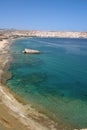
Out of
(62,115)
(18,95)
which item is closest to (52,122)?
(62,115)

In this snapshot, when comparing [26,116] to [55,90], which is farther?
[55,90]

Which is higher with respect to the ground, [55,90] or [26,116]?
[26,116]

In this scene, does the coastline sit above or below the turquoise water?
above

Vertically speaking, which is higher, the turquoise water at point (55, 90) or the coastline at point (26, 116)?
the coastline at point (26, 116)

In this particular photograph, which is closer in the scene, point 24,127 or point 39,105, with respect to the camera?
point 24,127

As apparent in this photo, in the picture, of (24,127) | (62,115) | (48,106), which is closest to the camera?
(24,127)

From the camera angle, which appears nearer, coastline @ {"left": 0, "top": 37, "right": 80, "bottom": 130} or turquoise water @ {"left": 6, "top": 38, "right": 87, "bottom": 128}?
coastline @ {"left": 0, "top": 37, "right": 80, "bottom": 130}

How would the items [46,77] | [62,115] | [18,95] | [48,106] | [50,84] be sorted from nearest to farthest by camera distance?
[62,115], [48,106], [18,95], [50,84], [46,77]

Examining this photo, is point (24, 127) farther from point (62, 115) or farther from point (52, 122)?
point (62, 115)

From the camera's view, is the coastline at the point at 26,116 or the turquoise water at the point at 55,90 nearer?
the coastline at the point at 26,116
